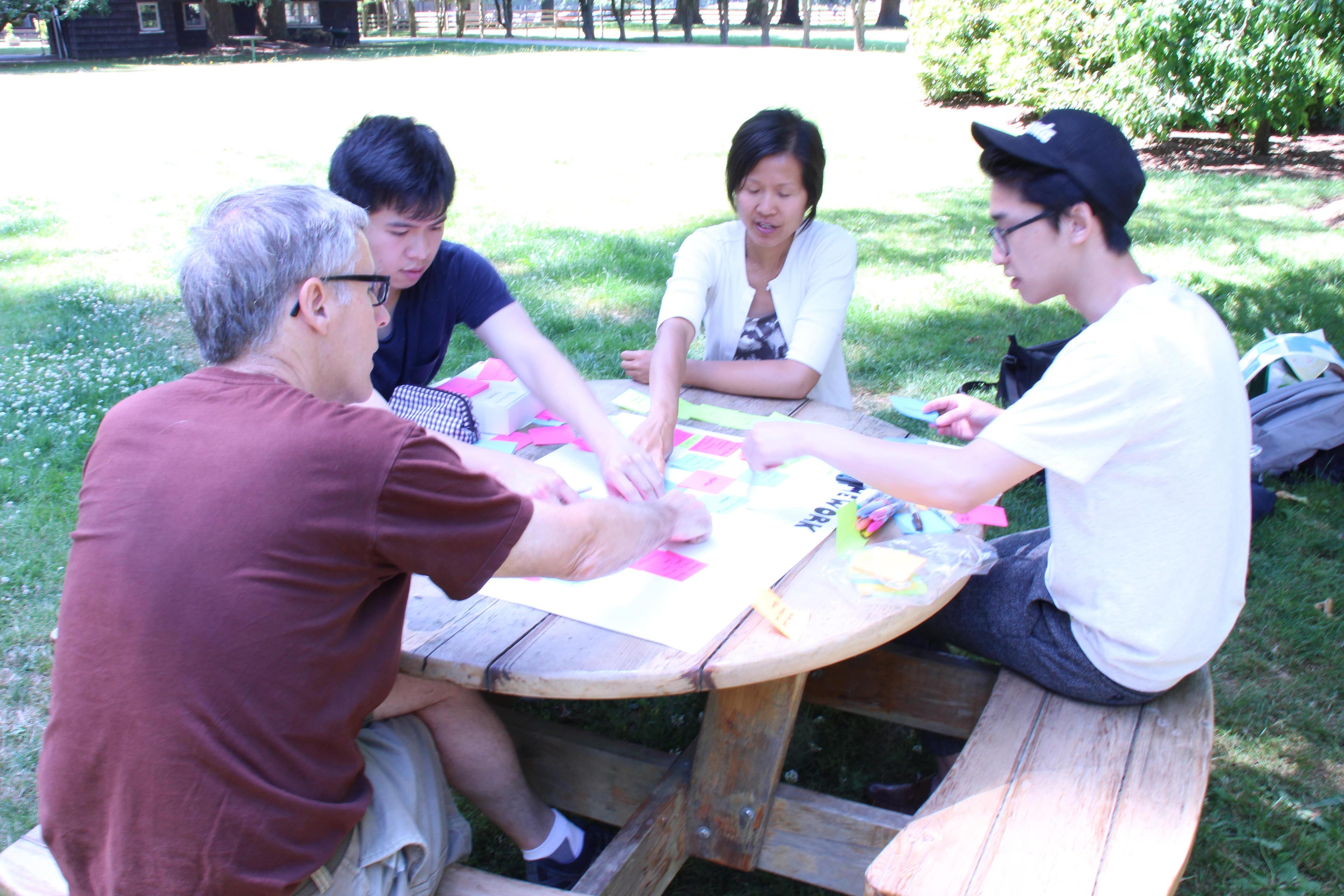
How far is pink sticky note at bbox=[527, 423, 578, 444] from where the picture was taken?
2395 mm

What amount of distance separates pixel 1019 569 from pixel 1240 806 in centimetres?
108

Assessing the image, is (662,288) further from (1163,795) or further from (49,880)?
(49,880)

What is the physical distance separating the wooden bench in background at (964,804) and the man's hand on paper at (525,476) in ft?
2.05

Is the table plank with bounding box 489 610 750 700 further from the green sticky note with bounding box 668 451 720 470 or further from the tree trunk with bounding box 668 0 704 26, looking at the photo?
the tree trunk with bounding box 668 0 704 26

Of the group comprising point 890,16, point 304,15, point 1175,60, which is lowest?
point 1175,60

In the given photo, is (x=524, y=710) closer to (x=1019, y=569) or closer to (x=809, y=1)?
(x=1019, y=569)

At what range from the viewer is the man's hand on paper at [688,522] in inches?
73.4

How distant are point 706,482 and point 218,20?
34.1m

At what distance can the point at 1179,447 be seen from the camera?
5.55 feet

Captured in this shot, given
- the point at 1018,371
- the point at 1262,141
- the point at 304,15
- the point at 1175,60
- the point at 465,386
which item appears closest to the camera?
the point at 465,386

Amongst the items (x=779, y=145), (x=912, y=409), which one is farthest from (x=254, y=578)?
(x=779, y=145)

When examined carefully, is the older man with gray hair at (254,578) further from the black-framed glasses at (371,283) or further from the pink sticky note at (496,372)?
the pink sticky note at (496,372)

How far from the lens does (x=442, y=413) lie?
233 centimetres

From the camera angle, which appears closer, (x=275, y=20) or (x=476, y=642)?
(x=476, y=642)
